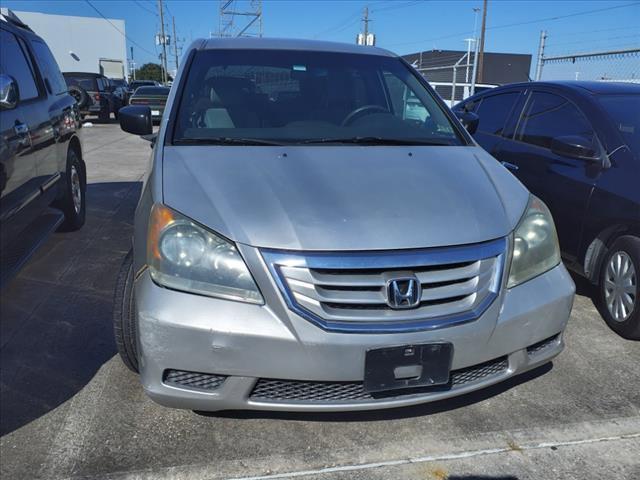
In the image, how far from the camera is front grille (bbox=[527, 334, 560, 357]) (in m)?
2.42

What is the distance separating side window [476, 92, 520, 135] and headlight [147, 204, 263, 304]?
12.0 ft

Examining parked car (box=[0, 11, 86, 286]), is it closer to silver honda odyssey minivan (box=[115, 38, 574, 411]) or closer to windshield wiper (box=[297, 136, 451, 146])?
silver honda odyssey minivan (box=[115, 38, 574, 411])

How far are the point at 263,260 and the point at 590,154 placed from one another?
2.72 m

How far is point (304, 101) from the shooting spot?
3.30 m

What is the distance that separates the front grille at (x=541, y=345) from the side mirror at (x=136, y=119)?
8.65ft

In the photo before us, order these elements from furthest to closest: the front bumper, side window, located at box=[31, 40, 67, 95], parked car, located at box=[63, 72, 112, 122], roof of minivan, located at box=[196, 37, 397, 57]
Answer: parked car, located at box=[63, 72, 112, 122] → side window, located at box=[31, 40, 67, 95] → roof of minivan, located at box=[196, 37, 397, 57] → the front bumper

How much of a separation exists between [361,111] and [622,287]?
6.44 ft

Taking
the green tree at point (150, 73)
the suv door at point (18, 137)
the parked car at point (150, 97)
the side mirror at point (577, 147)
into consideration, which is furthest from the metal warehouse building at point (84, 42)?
the side mirror at point (577, 147)

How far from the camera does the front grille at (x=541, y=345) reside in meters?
2.42

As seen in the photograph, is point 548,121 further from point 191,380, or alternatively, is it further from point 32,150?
point 32,150

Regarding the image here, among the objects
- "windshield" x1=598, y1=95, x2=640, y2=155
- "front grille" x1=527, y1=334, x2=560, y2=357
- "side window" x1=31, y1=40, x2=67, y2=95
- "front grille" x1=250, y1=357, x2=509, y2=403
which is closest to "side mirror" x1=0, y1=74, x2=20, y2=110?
"side window" x1=31, y1=40, x2=67, y2=95

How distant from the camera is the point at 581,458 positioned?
91.8 inches

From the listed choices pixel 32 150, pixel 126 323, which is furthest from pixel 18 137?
pixel 126 323

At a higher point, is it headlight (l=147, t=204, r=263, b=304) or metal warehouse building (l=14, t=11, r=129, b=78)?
metal warehouse building (l=14, t=11, r=129, b=78)
